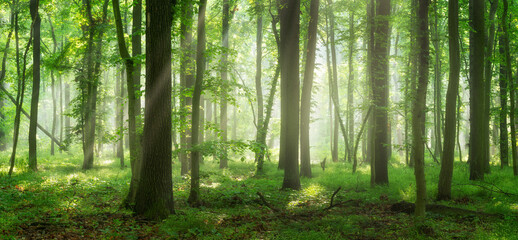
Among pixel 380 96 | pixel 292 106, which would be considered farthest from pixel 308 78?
pixel 380 96

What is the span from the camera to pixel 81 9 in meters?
12.9

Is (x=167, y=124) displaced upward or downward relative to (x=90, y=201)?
upward

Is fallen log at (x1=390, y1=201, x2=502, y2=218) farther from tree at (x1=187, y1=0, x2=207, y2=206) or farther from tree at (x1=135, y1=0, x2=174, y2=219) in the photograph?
tree at (x1=135, y1=0, x2=174, y2=219)

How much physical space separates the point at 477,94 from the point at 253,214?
8.83 metres

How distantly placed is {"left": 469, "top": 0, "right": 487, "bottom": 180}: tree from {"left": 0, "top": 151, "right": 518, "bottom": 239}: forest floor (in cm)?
69

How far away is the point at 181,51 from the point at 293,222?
5.05 metres

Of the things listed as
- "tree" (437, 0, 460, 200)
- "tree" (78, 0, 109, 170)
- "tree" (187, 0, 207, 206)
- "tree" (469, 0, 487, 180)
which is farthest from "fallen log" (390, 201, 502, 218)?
"tree" (78, 0, 109, 170)

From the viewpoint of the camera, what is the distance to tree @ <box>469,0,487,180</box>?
1007 cm

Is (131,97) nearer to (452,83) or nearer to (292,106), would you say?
(292,106)

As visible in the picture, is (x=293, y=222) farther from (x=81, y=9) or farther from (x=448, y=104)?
(x=81, y=9)

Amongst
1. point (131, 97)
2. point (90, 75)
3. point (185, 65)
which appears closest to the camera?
point (131, 97)

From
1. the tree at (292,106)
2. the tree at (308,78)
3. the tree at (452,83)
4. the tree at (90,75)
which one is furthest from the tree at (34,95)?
the tree at (452,83)

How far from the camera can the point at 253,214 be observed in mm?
7441

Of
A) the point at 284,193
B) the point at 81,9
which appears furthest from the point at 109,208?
the point at 81,9
